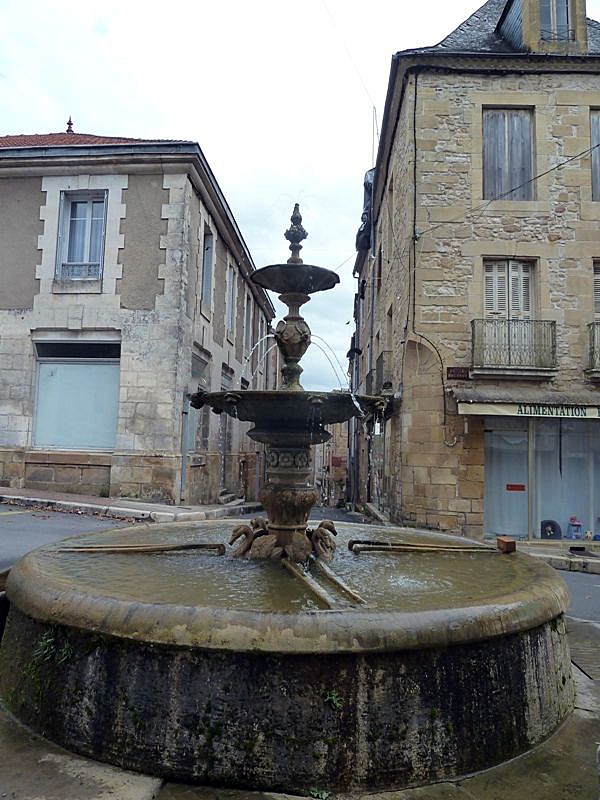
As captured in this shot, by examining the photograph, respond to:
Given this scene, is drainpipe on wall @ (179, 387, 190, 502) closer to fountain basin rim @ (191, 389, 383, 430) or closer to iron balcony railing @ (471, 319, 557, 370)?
iron balcony railing @ (471, 319, 557, 370)

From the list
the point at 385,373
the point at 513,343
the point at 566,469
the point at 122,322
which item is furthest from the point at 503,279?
the point at 122,322

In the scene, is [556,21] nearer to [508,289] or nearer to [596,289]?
[596,289]

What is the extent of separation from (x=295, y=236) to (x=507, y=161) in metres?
10.8

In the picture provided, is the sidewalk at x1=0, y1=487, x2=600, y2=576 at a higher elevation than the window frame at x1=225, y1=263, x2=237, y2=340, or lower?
lower

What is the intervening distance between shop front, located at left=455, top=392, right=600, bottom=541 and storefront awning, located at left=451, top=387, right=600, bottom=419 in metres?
0.74

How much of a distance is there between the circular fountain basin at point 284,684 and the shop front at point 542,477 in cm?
1076

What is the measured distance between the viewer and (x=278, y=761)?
2.57 meters

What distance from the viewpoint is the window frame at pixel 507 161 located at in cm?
1389

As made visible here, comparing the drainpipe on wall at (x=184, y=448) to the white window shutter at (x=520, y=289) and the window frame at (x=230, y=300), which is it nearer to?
the window frame at (x=230, y=300)

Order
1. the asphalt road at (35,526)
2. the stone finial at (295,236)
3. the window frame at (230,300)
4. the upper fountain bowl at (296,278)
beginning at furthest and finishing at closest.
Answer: the window frame at (230,300)
the asphalt road at (35,526)
the stone finial at (295,236)
the upper fountain bowl at (296,278)

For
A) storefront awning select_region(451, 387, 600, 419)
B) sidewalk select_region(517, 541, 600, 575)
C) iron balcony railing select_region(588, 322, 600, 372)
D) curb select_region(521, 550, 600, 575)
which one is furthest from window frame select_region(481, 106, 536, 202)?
curb select_region(521, 550, 600, 575)

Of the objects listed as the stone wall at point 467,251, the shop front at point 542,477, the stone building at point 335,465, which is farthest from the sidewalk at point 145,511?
the stone building at point 335,465

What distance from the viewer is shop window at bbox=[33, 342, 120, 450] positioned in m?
14.0

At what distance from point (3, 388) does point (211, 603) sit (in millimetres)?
12867
